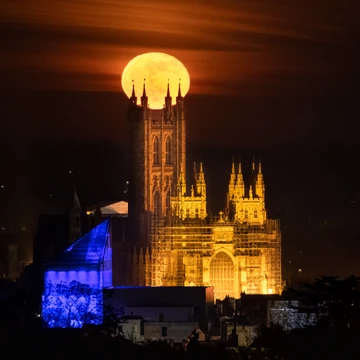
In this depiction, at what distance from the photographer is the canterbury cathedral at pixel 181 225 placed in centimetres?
12788

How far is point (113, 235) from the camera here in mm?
128500

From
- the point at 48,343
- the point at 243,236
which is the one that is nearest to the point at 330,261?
the point at 243,236

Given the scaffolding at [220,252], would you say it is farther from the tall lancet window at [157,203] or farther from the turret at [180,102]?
the turret at [180,102]

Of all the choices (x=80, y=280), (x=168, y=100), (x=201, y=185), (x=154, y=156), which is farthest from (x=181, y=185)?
(x=80, y=280)

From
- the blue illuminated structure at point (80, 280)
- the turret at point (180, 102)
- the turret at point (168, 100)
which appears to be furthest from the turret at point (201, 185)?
the blue illuminated structure at point (80, 280)

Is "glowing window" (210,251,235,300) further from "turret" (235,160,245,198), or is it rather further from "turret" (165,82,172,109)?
"turret" (165,82,172,109)

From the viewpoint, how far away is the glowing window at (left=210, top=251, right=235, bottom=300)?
129 m

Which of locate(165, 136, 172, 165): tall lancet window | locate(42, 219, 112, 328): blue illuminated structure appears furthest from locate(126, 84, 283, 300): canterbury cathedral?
locate(42, 219, 112, 328): blue illuminated structure

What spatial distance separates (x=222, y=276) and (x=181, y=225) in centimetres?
303

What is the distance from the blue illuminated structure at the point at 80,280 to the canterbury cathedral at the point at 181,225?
6347 millimetres

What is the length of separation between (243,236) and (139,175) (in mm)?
5601

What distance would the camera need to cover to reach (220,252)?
129875 mm

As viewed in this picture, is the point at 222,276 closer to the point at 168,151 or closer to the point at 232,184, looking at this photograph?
the point at 232,184

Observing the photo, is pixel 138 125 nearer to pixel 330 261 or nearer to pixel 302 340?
pixel 330 261
